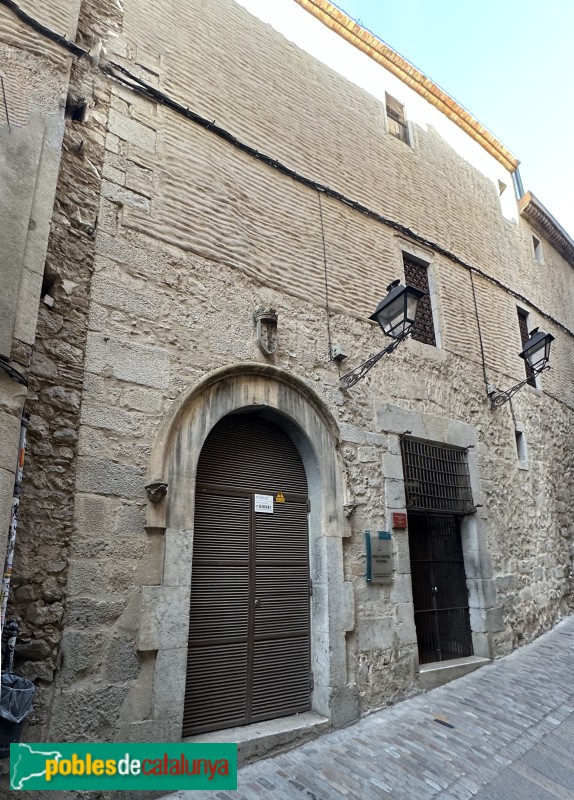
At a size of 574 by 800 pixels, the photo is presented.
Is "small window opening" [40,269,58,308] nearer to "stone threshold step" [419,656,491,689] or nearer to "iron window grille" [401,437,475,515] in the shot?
"iron window grille" [401,437,475,515]

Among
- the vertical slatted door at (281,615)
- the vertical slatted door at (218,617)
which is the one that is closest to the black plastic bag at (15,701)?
the vertical slatted door at (218,617)

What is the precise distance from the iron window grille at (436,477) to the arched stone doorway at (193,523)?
1.16m

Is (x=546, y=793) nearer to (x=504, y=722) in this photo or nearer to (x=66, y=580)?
(x=504, y=722)

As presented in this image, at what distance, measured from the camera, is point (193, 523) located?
12.0 feet

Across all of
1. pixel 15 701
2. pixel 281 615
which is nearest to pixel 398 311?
pixel 281 615

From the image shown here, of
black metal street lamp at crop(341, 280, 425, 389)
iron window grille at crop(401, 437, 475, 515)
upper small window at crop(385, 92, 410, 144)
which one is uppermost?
upper small window at crop(385, 92, 410, 144)

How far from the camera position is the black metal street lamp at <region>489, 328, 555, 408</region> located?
20.7 feet

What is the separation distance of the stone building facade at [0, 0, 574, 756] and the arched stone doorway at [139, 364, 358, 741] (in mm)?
20

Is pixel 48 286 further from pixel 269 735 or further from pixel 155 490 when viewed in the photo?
pixel 269 735

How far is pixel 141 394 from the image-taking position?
12.0ft

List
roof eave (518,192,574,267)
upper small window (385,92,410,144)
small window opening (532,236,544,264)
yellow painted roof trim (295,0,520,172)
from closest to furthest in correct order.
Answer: yellow painted roof trim (295,0,520,172) → upper small window (385,92,410,144) → roof eave (518,192,574,267) → small window opening (532,236,544,264)

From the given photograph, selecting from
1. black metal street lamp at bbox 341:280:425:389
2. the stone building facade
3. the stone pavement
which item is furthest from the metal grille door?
black metal street lamp at bbox 341:280:425:389

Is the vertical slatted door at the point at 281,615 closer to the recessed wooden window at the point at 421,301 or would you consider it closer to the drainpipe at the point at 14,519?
the drainpipe at the point at 14,519

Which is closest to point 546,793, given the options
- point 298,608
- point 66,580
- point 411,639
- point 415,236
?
point 411,639
